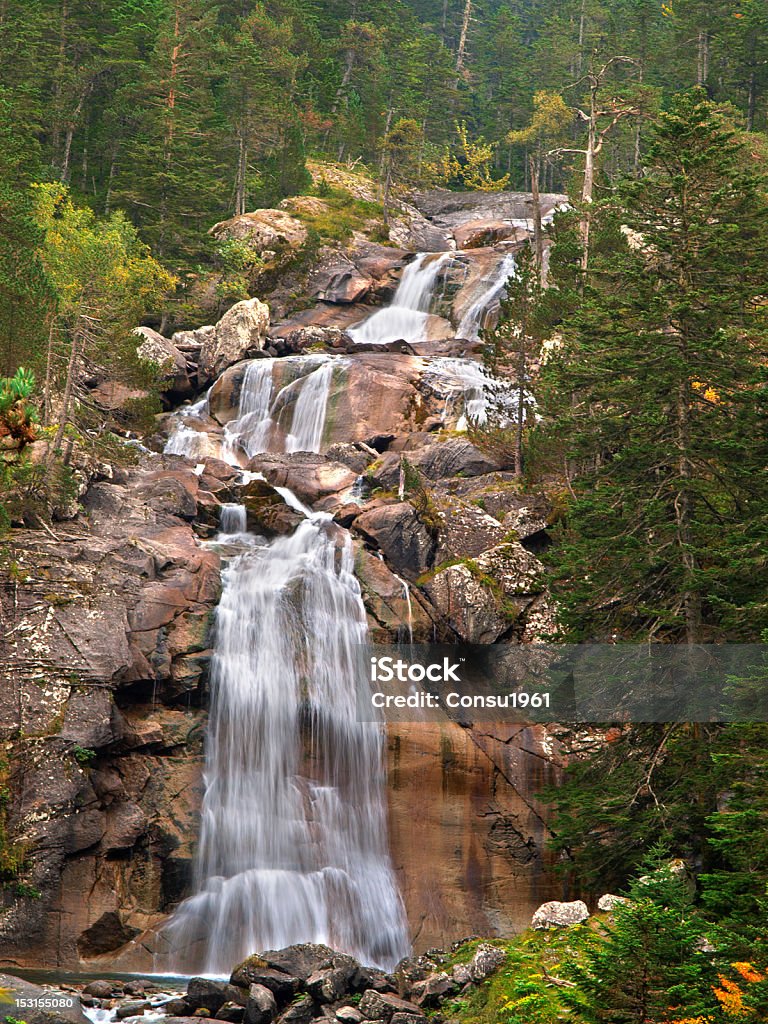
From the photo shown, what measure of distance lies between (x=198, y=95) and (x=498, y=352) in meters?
34.5

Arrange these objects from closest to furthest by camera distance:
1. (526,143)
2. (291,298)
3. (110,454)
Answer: (110,454)
(291,298)
(526,143)

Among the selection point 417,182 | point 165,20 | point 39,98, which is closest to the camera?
point 39,98

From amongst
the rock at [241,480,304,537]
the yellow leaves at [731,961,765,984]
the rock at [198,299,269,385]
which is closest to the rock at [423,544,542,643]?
the rock at [241,480,304,537]

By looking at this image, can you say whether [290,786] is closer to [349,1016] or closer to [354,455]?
[349,1016]

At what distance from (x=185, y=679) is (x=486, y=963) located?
11.0 meters

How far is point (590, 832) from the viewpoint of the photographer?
68.2 feet

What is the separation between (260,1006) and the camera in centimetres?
1750

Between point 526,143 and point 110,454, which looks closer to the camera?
point 110,454

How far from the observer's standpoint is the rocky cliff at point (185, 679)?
22.0m

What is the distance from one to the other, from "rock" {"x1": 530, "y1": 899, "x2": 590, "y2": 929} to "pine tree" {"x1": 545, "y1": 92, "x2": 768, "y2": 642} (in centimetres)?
559

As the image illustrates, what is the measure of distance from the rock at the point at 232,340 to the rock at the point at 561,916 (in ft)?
95.7

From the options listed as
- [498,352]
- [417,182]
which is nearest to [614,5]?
[417,182]

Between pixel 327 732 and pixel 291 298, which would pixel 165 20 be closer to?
pixel 291 298

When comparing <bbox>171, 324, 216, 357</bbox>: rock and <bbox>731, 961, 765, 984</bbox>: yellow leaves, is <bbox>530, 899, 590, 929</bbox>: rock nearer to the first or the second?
<bbox>731, 961, 765, 984</bbox>: yellow leaves
